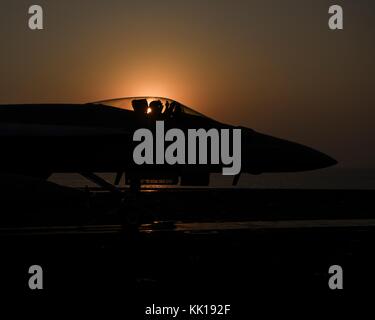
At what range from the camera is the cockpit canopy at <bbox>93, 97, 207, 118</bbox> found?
17188 mm

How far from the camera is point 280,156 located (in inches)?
665

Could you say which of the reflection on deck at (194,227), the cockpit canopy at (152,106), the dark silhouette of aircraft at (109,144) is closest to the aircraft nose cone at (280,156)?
the dark silhouette of aircraft at (109,144)

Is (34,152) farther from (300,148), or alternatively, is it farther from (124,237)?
(300,148)

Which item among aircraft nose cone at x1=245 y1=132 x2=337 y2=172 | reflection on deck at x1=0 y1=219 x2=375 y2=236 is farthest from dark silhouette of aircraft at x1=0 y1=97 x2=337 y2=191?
reflection on deck at x1=0 y1=219 x2=375 y2=236

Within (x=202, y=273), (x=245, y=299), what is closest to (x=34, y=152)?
(x=202, y=273)

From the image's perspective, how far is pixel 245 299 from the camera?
7.77 meters

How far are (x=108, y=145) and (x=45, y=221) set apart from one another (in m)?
3.47

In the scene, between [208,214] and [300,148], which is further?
[208,214]

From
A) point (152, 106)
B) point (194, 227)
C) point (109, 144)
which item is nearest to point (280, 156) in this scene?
point (194, 227)

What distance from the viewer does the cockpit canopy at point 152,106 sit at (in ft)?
56.4

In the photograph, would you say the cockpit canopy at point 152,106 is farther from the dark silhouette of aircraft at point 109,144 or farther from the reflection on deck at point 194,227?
the reflection on deck at point 194,227

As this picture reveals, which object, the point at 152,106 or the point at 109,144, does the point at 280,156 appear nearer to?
the point at 152,106

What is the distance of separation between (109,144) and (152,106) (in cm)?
145
